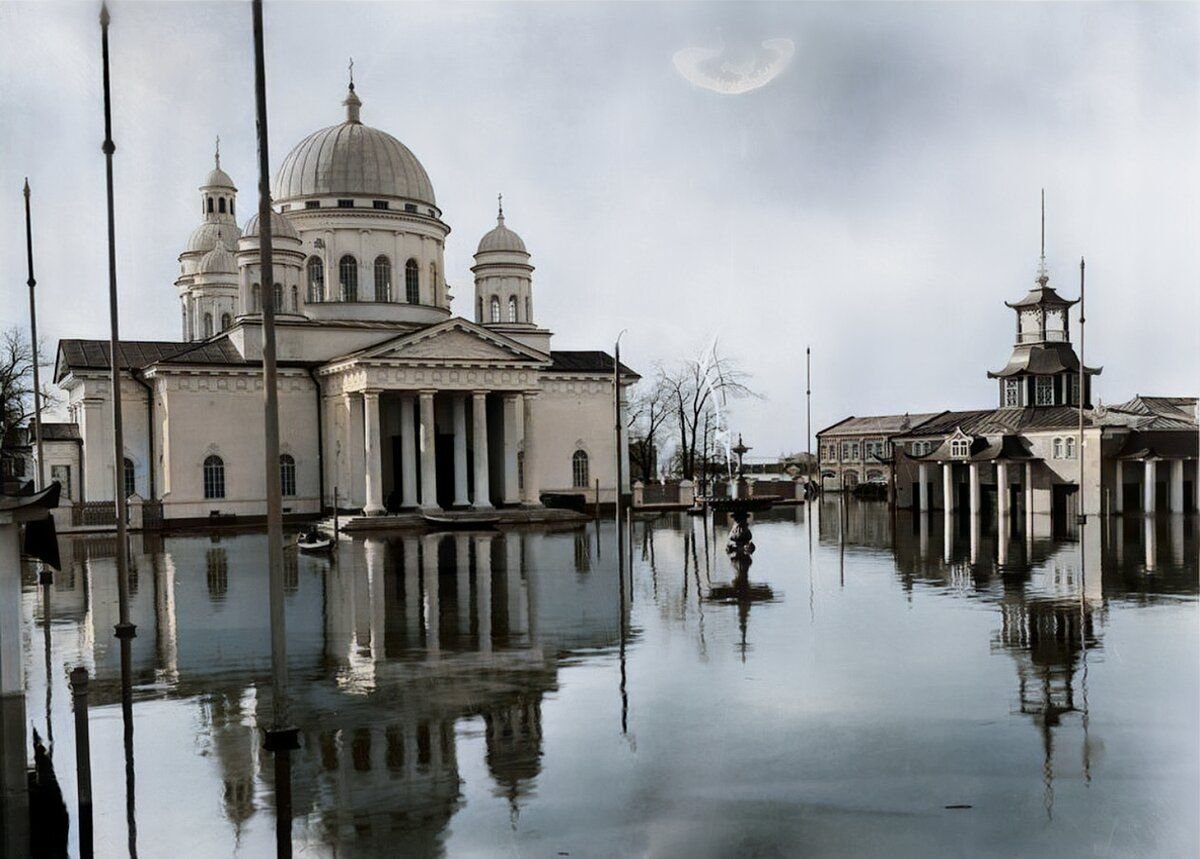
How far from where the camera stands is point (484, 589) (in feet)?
83.5

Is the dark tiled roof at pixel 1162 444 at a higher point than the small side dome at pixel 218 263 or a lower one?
lower

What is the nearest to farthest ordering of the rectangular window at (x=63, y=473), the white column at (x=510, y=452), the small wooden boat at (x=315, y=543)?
1. the small wooden boat at (x=315, y=543)
2. the white column at (x=510, y=452)
3. the rectangular window at (x=63, y=473)

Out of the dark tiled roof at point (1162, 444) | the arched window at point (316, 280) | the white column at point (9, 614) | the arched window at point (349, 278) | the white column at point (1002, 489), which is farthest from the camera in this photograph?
the arched window at point (316, 280)

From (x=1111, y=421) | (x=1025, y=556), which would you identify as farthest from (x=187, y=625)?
(x=1111, y=421)

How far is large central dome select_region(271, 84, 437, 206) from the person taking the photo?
184 ft

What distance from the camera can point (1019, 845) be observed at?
359 inches

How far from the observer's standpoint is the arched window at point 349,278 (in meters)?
55.9

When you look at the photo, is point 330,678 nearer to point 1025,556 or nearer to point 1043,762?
point 1043,762

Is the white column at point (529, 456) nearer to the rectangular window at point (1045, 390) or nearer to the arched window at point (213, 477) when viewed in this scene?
the arched window at point (213, 477)

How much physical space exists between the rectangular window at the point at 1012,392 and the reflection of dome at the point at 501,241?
26968 mm

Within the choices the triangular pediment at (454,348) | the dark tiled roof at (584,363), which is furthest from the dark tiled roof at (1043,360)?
the triangular pediment at (454,348)

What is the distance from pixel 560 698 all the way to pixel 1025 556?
73.0 ft

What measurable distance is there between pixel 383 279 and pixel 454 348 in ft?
27.1

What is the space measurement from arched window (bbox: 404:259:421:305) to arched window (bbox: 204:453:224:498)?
12.9 m
